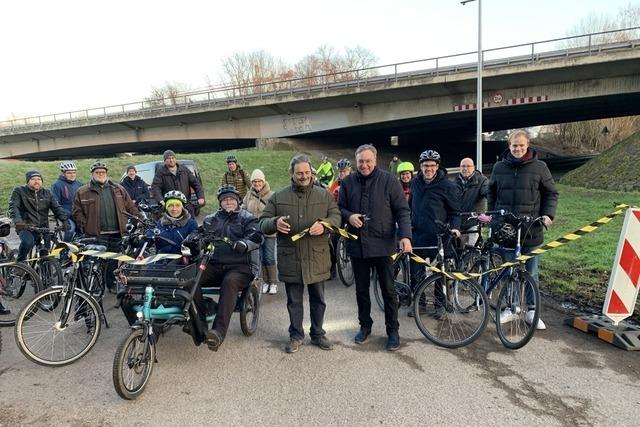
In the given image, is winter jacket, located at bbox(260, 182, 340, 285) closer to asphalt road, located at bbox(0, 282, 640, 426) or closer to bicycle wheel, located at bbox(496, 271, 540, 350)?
asphalt road, located at bbox(0, 282, 640, 426)

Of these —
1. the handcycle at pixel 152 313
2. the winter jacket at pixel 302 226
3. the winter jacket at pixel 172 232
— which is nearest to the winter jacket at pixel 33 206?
the winter jacket at pixel 172 232

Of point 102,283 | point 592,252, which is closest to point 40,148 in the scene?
point 102,283

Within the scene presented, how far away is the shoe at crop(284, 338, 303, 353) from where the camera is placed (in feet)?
13.8

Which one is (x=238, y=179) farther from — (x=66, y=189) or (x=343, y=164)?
(x=66, y=189)

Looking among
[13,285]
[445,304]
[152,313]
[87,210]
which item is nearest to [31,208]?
[87,210]

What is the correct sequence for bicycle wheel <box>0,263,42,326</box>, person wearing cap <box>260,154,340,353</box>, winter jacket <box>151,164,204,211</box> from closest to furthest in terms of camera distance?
person wearing cap <box>260,154,340,353</box> < bicycle wheel <box>0,263,42,326</box> < winter jacket <box>151,164,204,211</box>

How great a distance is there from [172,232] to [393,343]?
2.68m

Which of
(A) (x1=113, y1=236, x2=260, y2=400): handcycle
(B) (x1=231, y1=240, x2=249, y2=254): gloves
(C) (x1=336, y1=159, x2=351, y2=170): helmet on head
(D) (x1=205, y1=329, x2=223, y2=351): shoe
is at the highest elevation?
(C) (x1=336, y1=159, x2=351, y2=170): helmet on head

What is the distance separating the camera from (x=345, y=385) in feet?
11.5

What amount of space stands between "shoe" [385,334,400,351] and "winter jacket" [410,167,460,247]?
1356 mm

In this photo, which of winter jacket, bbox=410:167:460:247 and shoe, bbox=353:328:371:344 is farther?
winter jacket, bbox=410:167:460:247

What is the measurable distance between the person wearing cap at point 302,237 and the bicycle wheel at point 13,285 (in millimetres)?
3309

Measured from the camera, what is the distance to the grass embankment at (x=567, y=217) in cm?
600

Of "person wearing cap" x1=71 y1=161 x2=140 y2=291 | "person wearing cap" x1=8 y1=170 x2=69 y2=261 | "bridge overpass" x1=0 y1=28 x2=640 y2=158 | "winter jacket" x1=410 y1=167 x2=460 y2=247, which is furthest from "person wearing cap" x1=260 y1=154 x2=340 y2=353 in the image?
"bridge overpass" x1=0 y1=28 x2=640 y2=158
